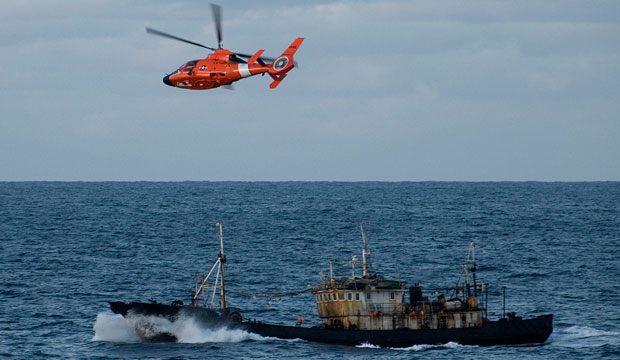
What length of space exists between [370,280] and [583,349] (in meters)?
14.0

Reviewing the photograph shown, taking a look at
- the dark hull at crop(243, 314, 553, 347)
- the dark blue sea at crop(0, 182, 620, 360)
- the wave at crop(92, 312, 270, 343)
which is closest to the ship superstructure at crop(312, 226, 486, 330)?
the dark hull at crop(243, 314, 553, 347)

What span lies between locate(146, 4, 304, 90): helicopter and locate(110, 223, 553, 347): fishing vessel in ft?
36.9

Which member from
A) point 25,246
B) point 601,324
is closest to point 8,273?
point 25,246

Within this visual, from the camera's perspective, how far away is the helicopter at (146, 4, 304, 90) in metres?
60.2

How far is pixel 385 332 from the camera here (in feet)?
211

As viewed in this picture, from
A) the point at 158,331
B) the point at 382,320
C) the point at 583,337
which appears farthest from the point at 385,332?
the point at 158,331

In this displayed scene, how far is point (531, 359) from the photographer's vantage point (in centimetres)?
6047

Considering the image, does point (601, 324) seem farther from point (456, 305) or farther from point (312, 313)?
point (312, 313)

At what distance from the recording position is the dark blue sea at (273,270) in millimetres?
63656

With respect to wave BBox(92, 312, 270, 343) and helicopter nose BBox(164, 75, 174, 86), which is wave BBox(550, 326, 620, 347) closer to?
wave BBox(92, 312, 270, 343)

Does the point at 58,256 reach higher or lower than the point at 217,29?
lower

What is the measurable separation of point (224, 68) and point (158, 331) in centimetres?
1775

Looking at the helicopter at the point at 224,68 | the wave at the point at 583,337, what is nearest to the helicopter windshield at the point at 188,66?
the helicopter at the point at 224,68

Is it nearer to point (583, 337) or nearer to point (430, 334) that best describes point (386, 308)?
point (430, 334)
